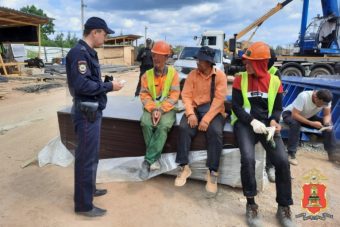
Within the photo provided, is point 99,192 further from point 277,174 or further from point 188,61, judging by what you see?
point 188,61

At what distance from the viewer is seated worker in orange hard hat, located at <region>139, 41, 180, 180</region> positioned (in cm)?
383

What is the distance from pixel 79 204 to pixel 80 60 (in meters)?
1.40

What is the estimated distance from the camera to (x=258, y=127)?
126 inches

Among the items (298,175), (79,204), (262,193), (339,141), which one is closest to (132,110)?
(79,204)

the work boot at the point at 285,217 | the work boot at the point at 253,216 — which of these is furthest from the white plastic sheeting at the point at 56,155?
the work boot at the point at 285,217

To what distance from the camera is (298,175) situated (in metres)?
4.38

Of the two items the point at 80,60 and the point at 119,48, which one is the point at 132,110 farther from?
the point at 119,48

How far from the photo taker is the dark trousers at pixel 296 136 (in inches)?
189

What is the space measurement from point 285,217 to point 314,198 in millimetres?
613

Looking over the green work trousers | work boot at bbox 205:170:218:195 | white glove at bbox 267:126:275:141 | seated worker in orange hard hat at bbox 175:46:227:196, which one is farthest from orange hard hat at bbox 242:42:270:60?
work boot at bbox 205:170:218:195

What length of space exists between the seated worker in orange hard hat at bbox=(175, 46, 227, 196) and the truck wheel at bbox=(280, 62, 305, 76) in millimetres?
11786

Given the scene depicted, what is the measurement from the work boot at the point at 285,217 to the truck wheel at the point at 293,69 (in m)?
12.5

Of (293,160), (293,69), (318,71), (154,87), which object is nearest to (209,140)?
(154,87)

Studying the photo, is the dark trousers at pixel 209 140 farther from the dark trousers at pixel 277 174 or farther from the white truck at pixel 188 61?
the white truck at pixel 188 61
